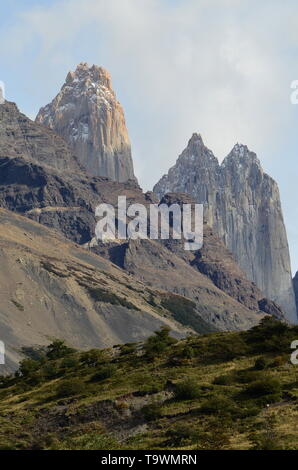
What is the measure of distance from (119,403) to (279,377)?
12636mm

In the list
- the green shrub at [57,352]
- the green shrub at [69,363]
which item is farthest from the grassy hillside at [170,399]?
the green shrub at [57,352]

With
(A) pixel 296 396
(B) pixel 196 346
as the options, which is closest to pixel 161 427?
(A) pixel 296 396

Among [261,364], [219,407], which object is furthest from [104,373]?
[219,407]

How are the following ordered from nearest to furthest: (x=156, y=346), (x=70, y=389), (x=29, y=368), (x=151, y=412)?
(x=151, y=412) → (x=70, y=389) → (x=156, y=346) → (x=29, y=368)

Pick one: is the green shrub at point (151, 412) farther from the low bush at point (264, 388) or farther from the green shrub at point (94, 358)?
the green shrub at point (94, 358)

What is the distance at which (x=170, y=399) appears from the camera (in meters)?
61.2

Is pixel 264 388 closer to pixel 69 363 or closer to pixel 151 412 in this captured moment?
pixel 151 412

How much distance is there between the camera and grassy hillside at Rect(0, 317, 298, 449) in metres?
51.8

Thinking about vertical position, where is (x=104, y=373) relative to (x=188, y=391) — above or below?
above

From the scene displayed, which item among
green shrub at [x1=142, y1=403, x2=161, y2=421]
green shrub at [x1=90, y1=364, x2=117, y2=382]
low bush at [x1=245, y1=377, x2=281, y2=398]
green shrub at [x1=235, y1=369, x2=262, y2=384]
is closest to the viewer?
green shrub at [x1=142, y1=403, x2=161, y2=421]

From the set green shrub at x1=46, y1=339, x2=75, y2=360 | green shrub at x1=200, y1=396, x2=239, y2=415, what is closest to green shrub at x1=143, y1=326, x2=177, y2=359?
green shrub at x1=200, y1=396, x2=239, y2=415

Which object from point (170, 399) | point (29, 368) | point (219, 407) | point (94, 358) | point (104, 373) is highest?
point (94, 358)

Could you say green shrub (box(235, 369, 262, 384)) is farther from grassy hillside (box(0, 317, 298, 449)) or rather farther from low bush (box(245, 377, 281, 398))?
low bush (box(245, 377, 281, 398))
